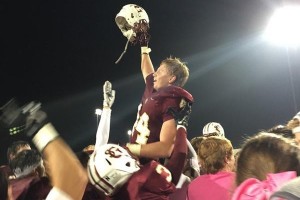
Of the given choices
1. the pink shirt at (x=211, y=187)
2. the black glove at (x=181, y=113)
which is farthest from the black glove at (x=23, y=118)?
the black glove at (x=181, y=113)

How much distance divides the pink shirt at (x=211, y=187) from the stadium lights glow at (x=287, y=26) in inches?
307

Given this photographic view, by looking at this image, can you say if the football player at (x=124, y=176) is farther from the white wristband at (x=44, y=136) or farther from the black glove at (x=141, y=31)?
the black glove at (x=141, y=31)

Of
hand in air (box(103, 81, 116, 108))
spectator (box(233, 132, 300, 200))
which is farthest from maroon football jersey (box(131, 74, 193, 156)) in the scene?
spectator (box(233, 132, 300, 200))

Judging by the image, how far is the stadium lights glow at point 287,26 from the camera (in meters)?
10.9

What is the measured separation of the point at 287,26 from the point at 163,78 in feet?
23.3

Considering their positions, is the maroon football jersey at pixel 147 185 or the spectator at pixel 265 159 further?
the maroon football jersey at pixel 147 185

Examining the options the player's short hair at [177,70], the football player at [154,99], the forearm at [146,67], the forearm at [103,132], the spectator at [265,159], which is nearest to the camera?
the spectator at [265,159]

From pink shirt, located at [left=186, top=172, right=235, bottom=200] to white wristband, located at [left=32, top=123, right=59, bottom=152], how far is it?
7.62 ft

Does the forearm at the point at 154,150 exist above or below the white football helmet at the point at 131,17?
below

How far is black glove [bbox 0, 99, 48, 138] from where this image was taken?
1.99 metres

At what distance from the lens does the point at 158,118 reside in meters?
4.59

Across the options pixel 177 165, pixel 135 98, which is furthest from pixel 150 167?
pixel 135 98

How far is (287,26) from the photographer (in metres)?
11.0

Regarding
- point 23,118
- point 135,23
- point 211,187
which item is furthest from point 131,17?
point 23,118
